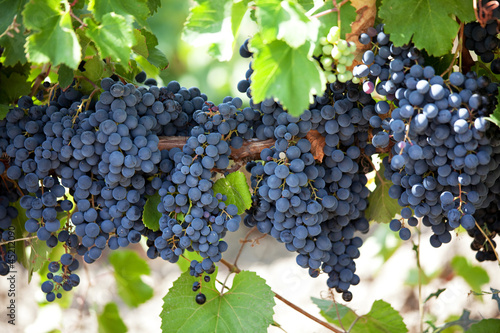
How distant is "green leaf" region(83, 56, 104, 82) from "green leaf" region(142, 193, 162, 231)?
294mm

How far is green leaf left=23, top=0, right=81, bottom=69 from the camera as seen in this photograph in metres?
0.78

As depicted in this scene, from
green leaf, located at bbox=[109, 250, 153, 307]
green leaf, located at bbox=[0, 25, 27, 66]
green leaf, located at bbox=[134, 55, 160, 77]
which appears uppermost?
green leaf, located at bbox=[0, 25, 27, 66]

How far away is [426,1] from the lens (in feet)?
2.89

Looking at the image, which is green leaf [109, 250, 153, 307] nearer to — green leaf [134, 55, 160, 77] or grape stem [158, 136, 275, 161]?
green leaf [134, 55, 160, 77]

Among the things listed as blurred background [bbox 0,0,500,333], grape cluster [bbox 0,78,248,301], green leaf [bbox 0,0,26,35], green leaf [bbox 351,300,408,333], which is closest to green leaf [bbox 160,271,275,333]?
grape cluster [bbox 0,78,248,301]

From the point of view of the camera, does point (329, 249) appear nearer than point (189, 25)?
No

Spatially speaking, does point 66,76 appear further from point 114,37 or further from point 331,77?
point 331,77

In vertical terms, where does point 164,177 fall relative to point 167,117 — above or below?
below

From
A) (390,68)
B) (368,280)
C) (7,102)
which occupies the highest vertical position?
(390,68)

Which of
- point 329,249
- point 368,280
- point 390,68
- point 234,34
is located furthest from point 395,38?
point 368,280

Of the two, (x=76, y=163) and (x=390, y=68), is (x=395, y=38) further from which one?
(x=76, y=163)

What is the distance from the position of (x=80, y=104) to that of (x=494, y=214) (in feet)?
3.14

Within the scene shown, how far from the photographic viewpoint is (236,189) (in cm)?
100

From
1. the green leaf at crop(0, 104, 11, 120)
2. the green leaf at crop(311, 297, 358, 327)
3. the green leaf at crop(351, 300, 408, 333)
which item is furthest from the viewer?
the green leaf at crop(311, 297, 358, 327)
